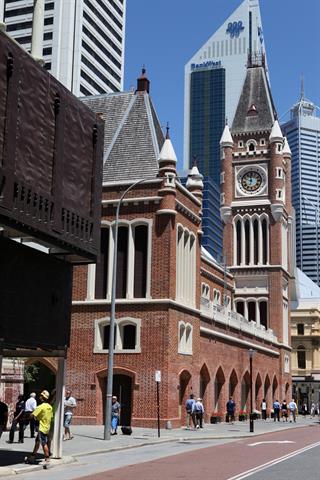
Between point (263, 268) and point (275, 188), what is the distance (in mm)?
7881

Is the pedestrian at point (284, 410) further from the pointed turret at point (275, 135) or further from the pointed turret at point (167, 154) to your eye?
the pointed turret at point (275, 135)

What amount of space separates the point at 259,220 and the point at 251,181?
4.31m

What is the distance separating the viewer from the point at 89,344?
3472 cm

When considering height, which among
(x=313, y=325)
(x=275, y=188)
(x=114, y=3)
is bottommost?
(x=313, y=325)

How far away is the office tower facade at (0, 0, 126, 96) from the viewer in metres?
111

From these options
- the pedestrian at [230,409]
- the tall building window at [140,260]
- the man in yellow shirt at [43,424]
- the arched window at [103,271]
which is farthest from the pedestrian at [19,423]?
the pedestrian at [230,409]

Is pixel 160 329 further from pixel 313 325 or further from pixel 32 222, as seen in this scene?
pixel 313 325

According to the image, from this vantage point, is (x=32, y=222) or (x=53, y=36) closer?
(x=32, y=222)

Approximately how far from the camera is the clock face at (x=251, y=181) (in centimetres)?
7056

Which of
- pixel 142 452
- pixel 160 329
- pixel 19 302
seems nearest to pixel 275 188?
pixel 160 329

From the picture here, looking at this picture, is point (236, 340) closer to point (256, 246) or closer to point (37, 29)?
point (256, 246)

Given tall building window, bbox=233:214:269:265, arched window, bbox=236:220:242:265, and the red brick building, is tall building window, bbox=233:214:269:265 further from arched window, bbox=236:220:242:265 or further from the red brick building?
the red brick building

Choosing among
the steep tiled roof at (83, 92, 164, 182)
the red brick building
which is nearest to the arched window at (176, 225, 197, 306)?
the red brick building

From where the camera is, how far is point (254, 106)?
75.6m
